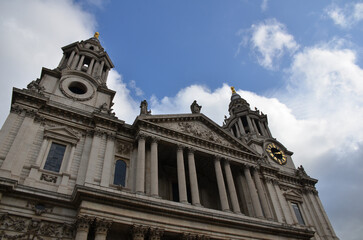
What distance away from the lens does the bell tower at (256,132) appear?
106 ft

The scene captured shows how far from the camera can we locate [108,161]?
62.3 feet

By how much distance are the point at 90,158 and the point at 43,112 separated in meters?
4.99

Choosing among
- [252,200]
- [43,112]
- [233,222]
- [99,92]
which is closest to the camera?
[233,222]

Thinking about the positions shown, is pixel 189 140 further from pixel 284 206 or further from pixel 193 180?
pixel 284 206

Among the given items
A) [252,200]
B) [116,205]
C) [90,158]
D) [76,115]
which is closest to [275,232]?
[252,200]

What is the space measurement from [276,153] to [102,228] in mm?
24344

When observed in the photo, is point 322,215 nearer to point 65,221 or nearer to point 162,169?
point 162,169

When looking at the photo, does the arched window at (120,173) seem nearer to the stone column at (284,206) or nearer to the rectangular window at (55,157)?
the rectangular window at (55,157)

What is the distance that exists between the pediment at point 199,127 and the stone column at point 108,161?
322 cm

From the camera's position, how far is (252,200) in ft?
73.4

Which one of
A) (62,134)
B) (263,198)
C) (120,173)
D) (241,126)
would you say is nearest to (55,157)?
(62,134)

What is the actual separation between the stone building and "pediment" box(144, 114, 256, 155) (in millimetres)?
96

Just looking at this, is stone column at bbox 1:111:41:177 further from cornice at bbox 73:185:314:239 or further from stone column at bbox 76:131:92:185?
cornice at bbox 73:185:314:239

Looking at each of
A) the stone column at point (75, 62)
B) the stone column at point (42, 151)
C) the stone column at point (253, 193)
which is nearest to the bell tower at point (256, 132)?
the stone column at point (253, 193)
